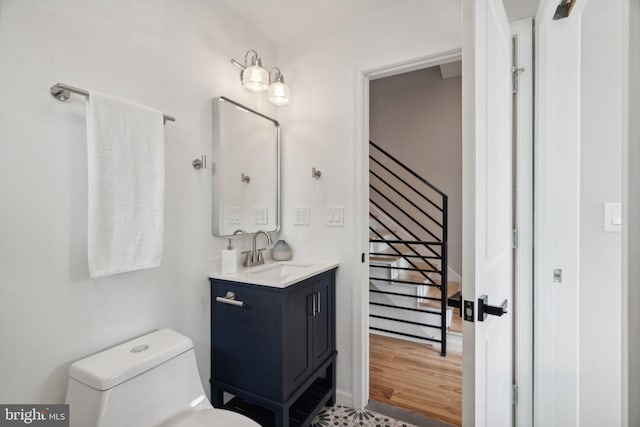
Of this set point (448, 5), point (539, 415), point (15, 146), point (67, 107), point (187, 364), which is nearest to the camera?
point (15, 146)

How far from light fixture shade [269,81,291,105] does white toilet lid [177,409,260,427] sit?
5.65 ft

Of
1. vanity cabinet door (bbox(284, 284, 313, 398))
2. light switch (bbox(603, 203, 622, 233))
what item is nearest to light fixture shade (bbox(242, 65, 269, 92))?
vanity cabinet door (bbox(284, 284, 313, 398))

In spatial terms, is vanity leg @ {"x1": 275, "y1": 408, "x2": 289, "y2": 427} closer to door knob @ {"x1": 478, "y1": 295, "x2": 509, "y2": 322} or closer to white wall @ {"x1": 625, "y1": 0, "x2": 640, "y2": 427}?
door knob @ {"x1": 478, "y1": 295, "x2": 509, "y2": 322}

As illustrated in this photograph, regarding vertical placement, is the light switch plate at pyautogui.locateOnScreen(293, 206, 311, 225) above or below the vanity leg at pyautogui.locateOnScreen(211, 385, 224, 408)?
above

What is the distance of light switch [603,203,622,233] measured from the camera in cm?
114

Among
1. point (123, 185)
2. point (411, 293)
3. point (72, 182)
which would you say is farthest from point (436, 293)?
point (72, 182)

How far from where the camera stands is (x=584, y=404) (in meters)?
1.22

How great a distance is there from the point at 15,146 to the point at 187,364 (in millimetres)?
991

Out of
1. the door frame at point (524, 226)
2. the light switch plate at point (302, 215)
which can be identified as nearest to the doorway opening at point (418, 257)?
the door frame at point (524, 226)

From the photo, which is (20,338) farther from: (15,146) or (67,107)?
(67,107)

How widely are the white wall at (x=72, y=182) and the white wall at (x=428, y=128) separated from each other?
2854 mm

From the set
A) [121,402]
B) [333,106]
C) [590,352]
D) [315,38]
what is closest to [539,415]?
[590,352]

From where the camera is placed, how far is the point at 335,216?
6.18 feet

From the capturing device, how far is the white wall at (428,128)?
137 inches
